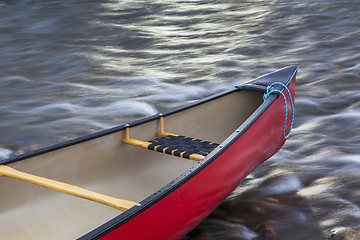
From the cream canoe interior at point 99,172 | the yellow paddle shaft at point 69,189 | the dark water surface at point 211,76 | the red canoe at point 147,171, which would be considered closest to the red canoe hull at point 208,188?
the red canoe at point 147,171

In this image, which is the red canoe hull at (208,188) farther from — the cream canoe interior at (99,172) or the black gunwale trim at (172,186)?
the cream canoe interior at (99,172)

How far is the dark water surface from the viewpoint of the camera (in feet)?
12.1

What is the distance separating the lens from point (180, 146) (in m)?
3.64

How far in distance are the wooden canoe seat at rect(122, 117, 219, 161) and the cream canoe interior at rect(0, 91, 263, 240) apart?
131 millimetres

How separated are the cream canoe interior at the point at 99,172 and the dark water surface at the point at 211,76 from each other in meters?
0.59

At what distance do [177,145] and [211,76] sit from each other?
4.28 m

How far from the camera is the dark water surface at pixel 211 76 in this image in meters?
3.68

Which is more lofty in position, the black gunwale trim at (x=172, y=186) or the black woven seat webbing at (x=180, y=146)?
the black gunwale trim at (x=172, y=186)

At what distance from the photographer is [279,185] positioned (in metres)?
3.98

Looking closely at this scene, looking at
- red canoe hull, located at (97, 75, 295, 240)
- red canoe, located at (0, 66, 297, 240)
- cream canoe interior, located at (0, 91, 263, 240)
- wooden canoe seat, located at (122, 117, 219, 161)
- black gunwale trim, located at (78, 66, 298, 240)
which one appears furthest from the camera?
wooden canoe seat, located at (122, 117, 219, 161)

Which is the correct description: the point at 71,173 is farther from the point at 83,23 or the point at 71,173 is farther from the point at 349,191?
the point at 83,23

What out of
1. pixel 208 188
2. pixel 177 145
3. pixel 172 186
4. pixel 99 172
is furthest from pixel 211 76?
pixel 172 186

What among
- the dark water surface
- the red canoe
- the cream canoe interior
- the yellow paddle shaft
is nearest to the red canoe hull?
the red canoe

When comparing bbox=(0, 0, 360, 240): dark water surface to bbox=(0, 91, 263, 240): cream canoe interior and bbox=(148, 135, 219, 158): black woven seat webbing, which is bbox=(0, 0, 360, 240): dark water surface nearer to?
bbox=(148, 135, 219, 158): black woven seat webbing
